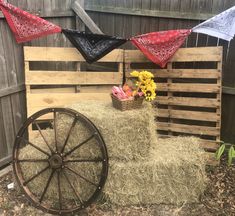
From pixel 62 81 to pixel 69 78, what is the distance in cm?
10

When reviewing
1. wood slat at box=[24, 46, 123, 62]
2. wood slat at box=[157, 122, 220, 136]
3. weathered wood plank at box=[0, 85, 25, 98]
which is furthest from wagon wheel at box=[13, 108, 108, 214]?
wood slat at box=[157, 122, 220, 136]

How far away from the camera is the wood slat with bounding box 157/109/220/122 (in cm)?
397

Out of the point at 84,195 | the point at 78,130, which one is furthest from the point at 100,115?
the point at 84,195

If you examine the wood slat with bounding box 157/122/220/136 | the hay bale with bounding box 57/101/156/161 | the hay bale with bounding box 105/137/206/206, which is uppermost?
the hay bale with bounding box 57/101/156/161

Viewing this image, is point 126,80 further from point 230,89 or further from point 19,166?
point 19,166

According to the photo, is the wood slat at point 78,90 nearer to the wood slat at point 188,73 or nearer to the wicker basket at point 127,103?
the wood slat at point 188,73

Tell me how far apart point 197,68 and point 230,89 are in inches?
19.5

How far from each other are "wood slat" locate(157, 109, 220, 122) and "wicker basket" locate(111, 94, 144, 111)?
Result: 2.91ft

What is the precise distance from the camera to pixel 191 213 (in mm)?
3357

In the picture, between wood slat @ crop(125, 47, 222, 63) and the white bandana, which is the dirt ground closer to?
wood slat @ crop(125, 47, 222, 63)

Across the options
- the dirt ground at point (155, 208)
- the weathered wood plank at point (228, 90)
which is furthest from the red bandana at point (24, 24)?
the weathered wood plank at point (228, 90)

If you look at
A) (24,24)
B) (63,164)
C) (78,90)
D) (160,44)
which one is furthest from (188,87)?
(24,24)

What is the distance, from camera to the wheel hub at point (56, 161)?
10.6 ft

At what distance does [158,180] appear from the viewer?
134 inches
